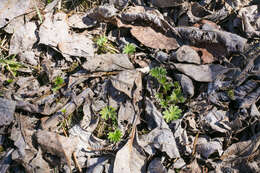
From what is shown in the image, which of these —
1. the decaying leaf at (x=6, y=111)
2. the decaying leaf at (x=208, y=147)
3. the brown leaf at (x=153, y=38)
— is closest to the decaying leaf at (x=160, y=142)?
the decaying leaf at (x=208, y=147)

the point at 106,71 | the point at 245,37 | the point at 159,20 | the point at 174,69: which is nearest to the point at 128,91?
the point at 106,71

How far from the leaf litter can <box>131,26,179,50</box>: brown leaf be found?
0.04ft

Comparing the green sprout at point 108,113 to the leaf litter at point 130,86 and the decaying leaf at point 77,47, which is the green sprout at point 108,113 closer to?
the leaf litter at point 130,86

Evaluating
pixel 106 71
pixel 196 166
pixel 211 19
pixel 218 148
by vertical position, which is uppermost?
pixel 211 19

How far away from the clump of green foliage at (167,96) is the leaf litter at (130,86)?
0.01m

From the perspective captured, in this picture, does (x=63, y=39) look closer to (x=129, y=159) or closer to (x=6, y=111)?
(x=6, y=111)

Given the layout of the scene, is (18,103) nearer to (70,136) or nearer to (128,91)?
(70,136)

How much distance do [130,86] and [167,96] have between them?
15.4 inches

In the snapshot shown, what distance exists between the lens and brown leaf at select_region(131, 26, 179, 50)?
9.59 ft

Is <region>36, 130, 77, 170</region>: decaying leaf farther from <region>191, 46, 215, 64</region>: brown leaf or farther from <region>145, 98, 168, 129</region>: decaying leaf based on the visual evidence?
<region>191, 46, 215, 64</region>: brown leaf

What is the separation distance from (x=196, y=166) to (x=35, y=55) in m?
2.12

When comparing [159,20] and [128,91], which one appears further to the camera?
[159,20]

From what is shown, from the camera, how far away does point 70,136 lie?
259 cm

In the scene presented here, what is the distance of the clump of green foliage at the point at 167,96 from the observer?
8.41 ft
